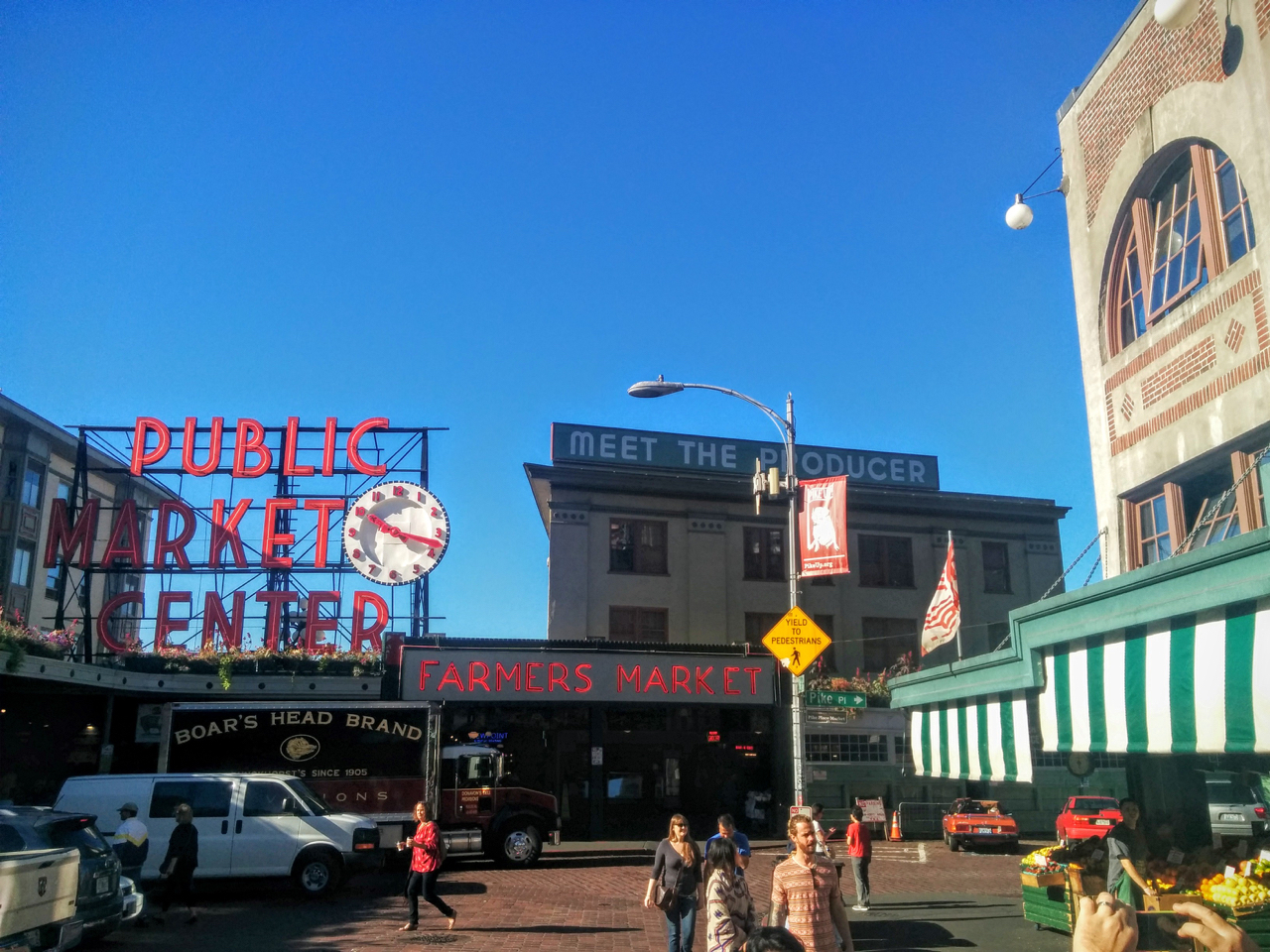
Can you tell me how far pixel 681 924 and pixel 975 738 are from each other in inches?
217

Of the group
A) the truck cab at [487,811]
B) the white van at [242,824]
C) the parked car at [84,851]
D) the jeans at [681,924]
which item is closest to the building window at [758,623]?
the truck cab at [487,811]

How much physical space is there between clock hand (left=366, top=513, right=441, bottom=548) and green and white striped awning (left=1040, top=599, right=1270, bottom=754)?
23711mm

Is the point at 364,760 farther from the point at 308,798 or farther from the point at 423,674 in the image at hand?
the point at 423,674

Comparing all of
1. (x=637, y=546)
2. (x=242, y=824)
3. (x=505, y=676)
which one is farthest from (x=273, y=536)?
(x=242, y=824)

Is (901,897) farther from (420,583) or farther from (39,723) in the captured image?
(39,723)

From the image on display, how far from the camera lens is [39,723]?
1139 inches

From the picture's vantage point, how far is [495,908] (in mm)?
16750

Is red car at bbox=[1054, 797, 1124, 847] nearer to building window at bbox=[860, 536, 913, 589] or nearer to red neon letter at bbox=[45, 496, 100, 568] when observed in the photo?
building window at bbox=[860, 536, 913, 589]

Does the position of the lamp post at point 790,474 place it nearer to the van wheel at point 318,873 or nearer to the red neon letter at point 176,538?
the van wheel at point 318,873

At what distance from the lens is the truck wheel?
22938 millimetres

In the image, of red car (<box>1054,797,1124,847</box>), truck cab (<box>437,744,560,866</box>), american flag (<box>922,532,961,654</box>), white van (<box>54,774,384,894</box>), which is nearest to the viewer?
white van (<box>54,774,384,894</box>)

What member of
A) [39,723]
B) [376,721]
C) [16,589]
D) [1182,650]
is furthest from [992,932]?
[16,589]

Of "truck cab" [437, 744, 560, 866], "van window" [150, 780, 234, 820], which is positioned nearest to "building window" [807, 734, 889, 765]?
"truck cab" [437, 744, 560, 866]

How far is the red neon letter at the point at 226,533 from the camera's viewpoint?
108 feet
